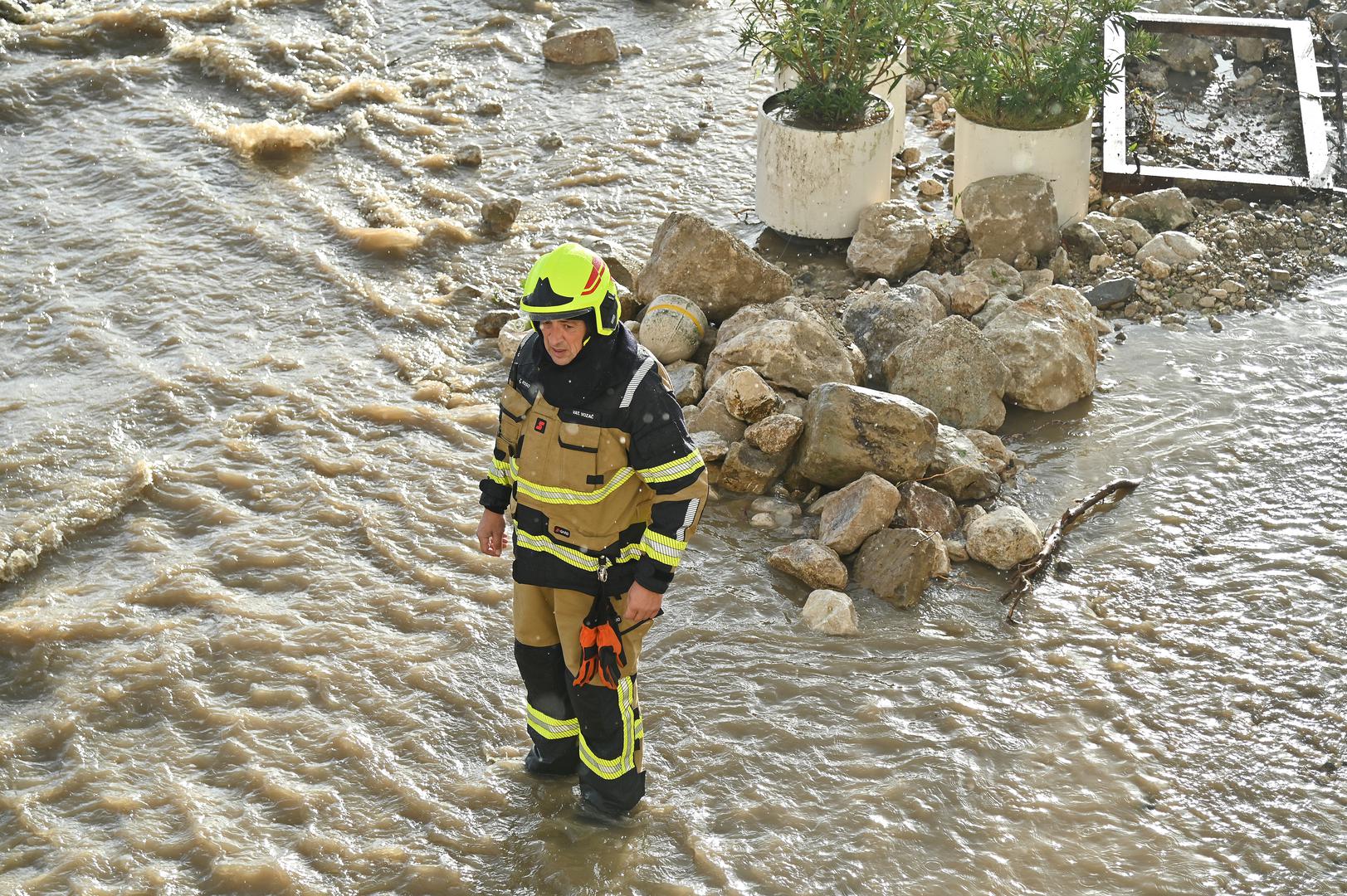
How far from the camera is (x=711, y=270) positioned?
750 centimetres

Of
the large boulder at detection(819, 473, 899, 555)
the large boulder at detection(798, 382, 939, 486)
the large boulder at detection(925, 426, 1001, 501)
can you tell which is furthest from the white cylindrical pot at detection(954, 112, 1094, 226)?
the large boulder at detection(819, 473, 899, 555)

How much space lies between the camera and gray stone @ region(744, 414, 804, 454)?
6348 mm

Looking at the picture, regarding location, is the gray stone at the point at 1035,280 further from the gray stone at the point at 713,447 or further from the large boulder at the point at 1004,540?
the gray stone at the point at 713,447

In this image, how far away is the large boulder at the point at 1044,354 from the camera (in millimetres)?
6934

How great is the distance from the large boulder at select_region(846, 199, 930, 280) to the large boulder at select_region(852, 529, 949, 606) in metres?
2.77

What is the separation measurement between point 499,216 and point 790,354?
3.02 m

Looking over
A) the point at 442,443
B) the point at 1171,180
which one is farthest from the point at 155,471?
the point at 1171,180

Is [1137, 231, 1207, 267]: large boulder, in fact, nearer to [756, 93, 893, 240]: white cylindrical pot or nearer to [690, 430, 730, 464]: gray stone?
[756, 93, 893, 240]: white cylindrical pot

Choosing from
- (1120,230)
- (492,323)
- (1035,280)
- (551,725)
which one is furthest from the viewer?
(1120,230)

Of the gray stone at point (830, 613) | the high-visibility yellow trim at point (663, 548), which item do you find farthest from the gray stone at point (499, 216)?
the high-visibility yellow trim at point (663, 548)

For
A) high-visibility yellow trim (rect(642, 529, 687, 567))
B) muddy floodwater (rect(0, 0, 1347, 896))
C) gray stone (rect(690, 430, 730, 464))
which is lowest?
muddy floodwater (rect(0, 0, 1347, 896))

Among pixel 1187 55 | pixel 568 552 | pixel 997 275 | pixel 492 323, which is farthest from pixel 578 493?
pixel 1187 55

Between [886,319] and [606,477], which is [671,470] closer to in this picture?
[606,477]

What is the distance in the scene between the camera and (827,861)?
4.46 m
